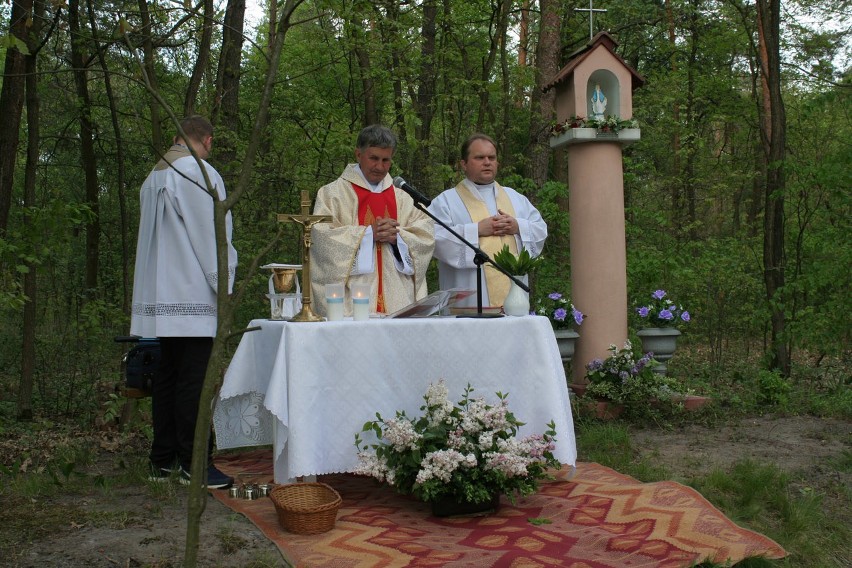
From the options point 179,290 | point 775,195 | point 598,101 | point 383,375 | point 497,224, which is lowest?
point 383,375

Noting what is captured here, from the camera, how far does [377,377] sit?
400 cm

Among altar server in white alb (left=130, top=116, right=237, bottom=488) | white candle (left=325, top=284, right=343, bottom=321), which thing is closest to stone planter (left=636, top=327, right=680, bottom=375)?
white candle (left=325, top=284, right=343, bottom=321)

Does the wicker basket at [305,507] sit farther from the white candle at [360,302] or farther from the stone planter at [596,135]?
the stone planter at [596,135]

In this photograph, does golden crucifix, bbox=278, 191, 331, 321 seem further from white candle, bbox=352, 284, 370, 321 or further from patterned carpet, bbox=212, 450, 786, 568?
patterned carpet, bbox=212, 450, 786, 568

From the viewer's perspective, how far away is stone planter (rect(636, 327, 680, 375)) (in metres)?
6.71

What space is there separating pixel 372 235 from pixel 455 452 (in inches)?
60.4

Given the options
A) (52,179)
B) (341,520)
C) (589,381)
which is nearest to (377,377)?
(341,520)

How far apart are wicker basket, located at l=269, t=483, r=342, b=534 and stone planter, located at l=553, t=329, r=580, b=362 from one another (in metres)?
3.15

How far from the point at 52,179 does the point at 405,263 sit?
27.7ft

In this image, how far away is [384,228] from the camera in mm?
4691

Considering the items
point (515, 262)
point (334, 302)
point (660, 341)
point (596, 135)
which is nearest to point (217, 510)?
point (334, 302)

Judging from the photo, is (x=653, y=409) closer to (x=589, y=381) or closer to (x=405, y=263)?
(x=589, y=381)

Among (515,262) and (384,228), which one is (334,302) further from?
(515,262)

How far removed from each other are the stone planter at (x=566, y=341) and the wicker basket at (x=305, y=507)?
10.3 ft
